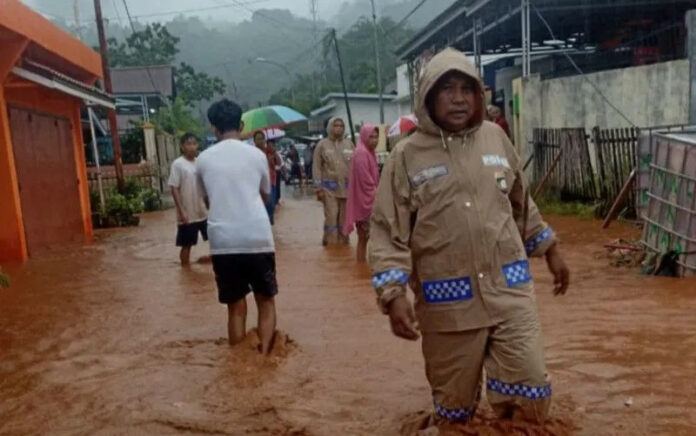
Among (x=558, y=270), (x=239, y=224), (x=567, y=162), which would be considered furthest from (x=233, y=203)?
(x=567, y=162)

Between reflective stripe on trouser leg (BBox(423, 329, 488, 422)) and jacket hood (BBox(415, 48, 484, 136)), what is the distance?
829mm

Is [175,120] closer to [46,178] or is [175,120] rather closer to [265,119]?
[265,119]

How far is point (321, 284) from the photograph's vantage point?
301 inches

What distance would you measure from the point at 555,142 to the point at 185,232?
7.60m

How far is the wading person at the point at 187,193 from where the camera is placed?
8.62 m

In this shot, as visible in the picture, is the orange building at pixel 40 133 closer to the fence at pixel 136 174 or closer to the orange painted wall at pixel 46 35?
the orange painted wall at pixel 46 35

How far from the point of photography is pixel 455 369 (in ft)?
10.1

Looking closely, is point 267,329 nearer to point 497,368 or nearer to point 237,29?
point 497,368

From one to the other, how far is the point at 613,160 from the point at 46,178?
342 inches

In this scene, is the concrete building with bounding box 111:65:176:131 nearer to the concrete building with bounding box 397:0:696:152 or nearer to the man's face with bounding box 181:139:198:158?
the concrete building with bounding box 397:0:696:152

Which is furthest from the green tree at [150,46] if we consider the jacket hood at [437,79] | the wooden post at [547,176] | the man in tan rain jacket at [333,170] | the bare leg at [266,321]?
the jacket hood at [437,79]

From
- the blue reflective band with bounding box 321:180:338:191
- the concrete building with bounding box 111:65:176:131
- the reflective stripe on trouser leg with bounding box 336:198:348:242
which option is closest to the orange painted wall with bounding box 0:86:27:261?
the blue reflective band with bounding box 321:180:338:191

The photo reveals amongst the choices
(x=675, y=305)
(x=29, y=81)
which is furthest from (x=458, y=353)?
(x=29, y=81)

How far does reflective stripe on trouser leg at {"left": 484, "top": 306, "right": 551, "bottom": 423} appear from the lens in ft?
9.69
